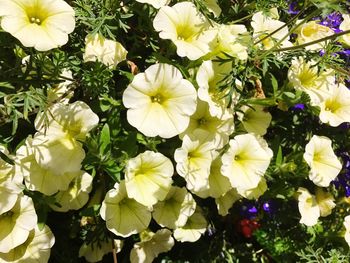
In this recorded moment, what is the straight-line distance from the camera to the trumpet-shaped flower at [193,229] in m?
1.89

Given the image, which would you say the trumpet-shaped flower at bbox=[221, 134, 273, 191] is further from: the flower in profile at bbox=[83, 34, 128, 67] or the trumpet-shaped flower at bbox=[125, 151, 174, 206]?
the flower in profile at bbox=[83, 34, 128, 67]

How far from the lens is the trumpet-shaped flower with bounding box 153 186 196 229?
1773 mm

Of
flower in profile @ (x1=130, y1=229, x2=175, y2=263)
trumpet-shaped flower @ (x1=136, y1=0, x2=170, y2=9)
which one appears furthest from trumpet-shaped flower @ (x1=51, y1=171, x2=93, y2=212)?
trumpet-shaped flower @ (x1=136, y1=0, x2=170, y2=9)

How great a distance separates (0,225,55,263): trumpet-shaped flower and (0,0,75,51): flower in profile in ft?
1.95

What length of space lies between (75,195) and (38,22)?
1.84 feet

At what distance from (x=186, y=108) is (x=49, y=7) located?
1.65ft

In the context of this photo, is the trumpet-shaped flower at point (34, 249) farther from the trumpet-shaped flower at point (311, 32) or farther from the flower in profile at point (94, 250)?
the trumpet-shaped flower at point (311, 32)

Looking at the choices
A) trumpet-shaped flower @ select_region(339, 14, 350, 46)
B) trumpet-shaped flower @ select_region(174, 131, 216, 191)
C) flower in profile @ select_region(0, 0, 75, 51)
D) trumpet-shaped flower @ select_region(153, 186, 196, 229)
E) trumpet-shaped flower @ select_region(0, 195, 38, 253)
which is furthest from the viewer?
trumpet-shaped flower @ select_region(339, 14, 350, 46)

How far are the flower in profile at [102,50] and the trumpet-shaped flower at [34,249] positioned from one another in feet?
1.87

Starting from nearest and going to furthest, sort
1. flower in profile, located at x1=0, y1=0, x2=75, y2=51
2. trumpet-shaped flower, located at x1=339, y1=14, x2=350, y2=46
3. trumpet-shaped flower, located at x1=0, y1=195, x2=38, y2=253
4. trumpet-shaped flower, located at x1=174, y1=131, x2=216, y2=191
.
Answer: flower in profile, located at x1=0, y1=0, x2=75, y2=51, trumpet-shaped flower, located at x1=0, y1=195, x2=38, y2=253, trumpet-shaped flower, located at x1=174, y1=131, x2=216, y2=191, trumpet-shaped flower, located at x1=339, y1=14, x2=350, y2=46

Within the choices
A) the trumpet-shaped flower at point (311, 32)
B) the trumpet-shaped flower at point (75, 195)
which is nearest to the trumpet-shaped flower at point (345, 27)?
the trumpet-shaped flower at point (311, 32)

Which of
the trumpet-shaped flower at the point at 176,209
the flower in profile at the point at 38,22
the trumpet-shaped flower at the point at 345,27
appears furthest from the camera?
the trumpet-shaped flower at the point at 345,27

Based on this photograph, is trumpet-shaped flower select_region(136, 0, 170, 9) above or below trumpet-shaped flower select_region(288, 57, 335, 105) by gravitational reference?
above

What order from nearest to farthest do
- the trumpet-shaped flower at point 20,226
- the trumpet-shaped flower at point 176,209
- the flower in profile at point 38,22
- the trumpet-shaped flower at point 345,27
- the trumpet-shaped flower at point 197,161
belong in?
the flower in profile at point 38,22 → the trumpet-shaped flower at point 20,226 → the trumpet-shaped flower at point 197,161 → the trumpet-shaped flower at point 176,209 → the trumpet-shaped flower at point 345,27
